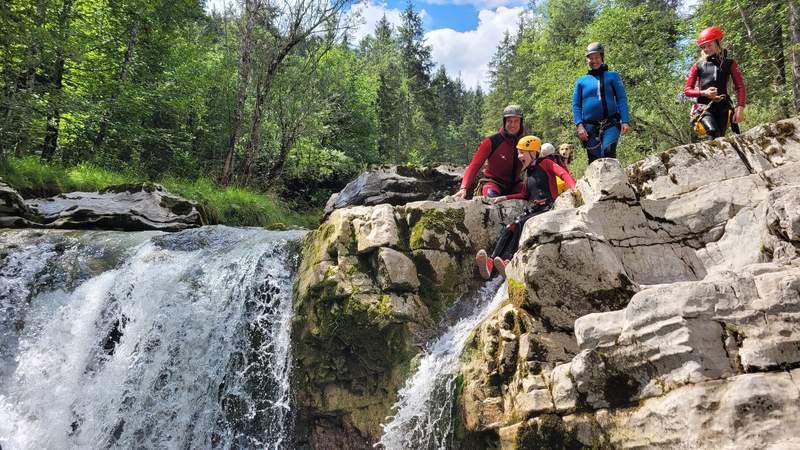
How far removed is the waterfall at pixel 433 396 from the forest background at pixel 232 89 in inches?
397

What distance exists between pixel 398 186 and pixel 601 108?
33.3ft

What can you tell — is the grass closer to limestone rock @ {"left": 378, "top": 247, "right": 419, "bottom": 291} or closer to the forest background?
the forest background

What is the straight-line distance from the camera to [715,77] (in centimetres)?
630

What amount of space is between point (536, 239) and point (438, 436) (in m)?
2.39

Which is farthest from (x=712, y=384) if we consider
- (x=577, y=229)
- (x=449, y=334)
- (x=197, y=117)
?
(x=197, y=117)

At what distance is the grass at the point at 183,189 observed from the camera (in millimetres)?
11750

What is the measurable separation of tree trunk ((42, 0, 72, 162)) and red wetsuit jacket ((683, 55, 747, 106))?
13.3m

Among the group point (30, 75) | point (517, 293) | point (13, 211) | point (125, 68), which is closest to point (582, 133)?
point (517, 293)

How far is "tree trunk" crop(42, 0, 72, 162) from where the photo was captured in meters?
11.8

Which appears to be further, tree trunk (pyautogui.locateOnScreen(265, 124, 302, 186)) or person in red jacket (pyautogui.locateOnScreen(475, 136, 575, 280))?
tree trunk (pyautogui.locateOnScreen(265, 124, 302, 186))

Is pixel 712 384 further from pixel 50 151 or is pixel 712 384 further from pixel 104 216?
pixel 50 151

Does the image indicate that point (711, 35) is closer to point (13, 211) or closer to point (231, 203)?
point (13, 211)

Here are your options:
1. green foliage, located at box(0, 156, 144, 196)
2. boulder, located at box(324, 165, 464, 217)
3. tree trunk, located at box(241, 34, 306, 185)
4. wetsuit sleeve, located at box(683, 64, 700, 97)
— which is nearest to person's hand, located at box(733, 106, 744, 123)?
wetsuit sleeve, located at box(683, 64, 700, 97)

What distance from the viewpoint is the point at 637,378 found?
12.2 ft
